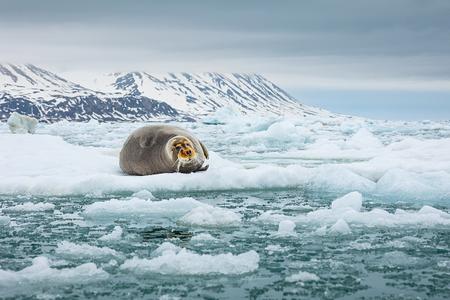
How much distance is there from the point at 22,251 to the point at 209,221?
2.41 meters

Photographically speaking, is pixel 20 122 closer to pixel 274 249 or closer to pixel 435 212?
pixel 435 212

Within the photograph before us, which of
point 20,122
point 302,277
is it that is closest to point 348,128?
point 20,122

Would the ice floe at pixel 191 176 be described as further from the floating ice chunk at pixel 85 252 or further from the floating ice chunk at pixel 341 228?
the floating ice chunk at pixel 85 252

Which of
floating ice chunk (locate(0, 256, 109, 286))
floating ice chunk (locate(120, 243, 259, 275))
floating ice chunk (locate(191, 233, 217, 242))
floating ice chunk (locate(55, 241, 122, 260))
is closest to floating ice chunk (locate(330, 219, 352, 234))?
floating ice chunk (locate(191, 233, 217, 242))

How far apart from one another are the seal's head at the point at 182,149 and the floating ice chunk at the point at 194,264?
6.56m

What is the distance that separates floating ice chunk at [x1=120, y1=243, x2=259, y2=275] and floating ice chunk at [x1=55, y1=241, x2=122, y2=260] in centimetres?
44

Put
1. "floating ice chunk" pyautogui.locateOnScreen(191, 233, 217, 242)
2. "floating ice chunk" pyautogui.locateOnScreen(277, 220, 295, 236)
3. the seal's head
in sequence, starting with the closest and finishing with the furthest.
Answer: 1. "floating ice chunk" pyautogui.locateOnScreen(191, 233, 217, 242)
2. "floating ice chunk" pyautogui.locateOnScreen(277, 220, 295, 236)
3. the seal's head

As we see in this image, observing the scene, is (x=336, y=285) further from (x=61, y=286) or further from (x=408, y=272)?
(x=61, y=286)

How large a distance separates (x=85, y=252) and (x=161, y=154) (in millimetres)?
6395

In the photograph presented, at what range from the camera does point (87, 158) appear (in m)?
14.1

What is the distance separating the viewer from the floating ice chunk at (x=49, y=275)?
528cm

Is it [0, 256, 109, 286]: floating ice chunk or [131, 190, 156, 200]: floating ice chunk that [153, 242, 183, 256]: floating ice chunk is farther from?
[131, 190, 156, 200]: floating ice chunk

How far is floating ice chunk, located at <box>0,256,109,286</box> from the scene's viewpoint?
5281mm

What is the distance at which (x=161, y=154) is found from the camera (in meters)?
12.7
